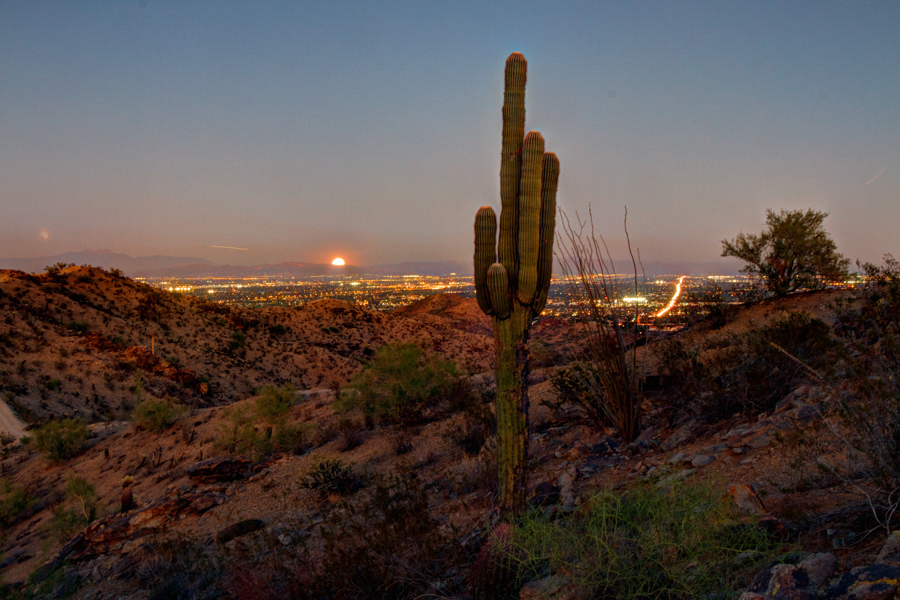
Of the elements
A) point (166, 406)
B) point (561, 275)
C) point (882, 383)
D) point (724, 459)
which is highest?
point (561, 275)

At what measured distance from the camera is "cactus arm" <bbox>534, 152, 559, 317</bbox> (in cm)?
425

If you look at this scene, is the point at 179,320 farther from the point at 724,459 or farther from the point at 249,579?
the point at 724,459

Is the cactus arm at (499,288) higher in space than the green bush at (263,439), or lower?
higher

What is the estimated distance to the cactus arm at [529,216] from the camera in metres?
4.00

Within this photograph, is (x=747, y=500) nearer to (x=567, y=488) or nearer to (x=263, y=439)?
(x=567, y=488)

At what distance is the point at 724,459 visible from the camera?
429 centimetres

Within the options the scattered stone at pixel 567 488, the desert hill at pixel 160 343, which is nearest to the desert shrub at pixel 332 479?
the scattered stone at pixel 567 488

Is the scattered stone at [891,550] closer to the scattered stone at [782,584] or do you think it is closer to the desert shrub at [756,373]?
the scattered stone at [782,584]

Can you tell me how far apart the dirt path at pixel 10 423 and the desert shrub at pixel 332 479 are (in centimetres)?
1698

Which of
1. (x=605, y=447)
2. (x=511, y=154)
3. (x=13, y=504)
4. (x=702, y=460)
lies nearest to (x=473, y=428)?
(x=605, y=447)

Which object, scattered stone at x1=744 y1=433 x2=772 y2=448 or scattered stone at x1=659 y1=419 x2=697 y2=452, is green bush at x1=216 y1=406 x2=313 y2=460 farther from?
scattered stone at x1=744 y1=433 x2=772 y2=448

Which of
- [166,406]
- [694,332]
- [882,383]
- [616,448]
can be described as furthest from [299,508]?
[694,332]

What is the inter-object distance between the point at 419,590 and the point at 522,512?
3.46 feet

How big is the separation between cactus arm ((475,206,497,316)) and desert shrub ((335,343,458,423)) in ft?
19.5
